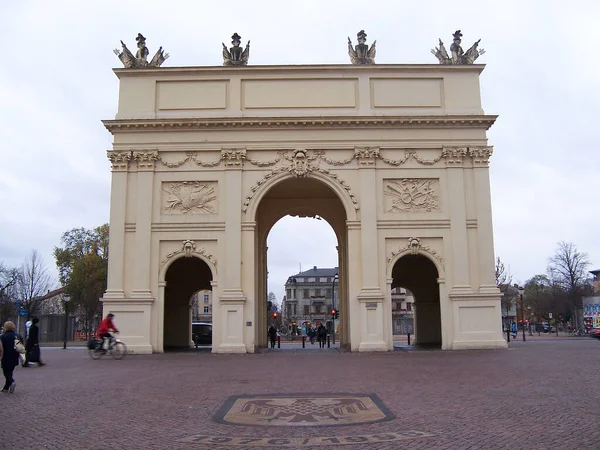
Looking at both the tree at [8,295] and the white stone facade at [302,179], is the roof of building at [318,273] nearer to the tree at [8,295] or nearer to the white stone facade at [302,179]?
the tree at [8,295]

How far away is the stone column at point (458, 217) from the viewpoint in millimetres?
29641

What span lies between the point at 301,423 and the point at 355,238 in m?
20.9

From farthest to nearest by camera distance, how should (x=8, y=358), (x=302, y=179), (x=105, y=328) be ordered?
(x=302, y=179)
(x=105, y=328)
(x=8, y=358)

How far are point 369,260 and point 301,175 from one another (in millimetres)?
5263

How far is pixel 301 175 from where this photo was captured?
30484 mm

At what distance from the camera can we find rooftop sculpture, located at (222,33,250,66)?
31.7 m

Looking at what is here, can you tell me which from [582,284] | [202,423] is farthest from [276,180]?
[582,284]

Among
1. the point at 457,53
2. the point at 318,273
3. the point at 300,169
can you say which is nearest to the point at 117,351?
the point at 300,169

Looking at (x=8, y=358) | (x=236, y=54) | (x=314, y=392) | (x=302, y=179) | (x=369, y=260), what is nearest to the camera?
(x=314, y=392)

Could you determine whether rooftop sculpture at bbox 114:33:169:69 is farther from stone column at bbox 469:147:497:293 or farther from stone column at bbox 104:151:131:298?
stone column at bbox 469:147:497:293

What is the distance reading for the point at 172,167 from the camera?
3073 cm

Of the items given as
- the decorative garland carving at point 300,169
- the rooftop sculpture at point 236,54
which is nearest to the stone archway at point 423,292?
the decorative garland carving at point 300,169

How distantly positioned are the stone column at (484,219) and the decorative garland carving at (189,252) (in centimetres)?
1276

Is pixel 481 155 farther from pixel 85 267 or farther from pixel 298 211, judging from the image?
pixel 85 267
